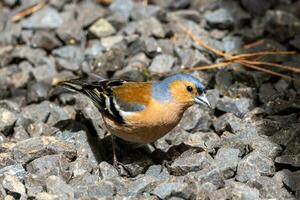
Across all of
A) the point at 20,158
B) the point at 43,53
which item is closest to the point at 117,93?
the point at 20,158

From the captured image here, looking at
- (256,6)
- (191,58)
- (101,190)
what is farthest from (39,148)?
(256,6)

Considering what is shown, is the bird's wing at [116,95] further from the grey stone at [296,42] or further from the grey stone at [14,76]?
the grey stone at [296,42]

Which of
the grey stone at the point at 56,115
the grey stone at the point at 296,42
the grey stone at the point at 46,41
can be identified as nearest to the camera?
the grey stone at the point at 56,115

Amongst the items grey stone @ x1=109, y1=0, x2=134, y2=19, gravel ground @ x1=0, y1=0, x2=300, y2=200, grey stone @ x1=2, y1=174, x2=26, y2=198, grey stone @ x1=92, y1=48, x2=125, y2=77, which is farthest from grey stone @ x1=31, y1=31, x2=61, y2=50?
grey stone @ x1=2, y1=174, x2=26, y2=198

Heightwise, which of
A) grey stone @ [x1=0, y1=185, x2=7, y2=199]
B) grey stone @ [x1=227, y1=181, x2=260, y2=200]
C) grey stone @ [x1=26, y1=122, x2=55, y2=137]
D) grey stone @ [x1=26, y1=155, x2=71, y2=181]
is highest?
grey stone @ [x1=0, y1=185, x2=7, y2=199]

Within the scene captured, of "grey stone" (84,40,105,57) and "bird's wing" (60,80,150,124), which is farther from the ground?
"bird's wing" (60,80,150,124)

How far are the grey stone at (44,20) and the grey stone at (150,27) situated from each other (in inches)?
31.0

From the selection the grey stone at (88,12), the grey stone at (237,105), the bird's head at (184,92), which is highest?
the bird's head at (184,92)

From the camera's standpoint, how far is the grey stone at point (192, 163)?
434 cm

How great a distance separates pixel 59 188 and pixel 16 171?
42 cm

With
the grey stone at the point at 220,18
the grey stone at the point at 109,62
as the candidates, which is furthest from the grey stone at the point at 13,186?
the grey stone at the point at 220,18

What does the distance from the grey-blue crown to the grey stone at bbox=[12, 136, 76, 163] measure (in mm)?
705

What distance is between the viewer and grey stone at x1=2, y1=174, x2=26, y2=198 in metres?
4.18

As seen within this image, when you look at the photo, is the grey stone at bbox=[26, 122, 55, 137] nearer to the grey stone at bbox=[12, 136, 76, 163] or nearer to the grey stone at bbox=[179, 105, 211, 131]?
the grey stone at bbox=[12, 136, 76, 163]
